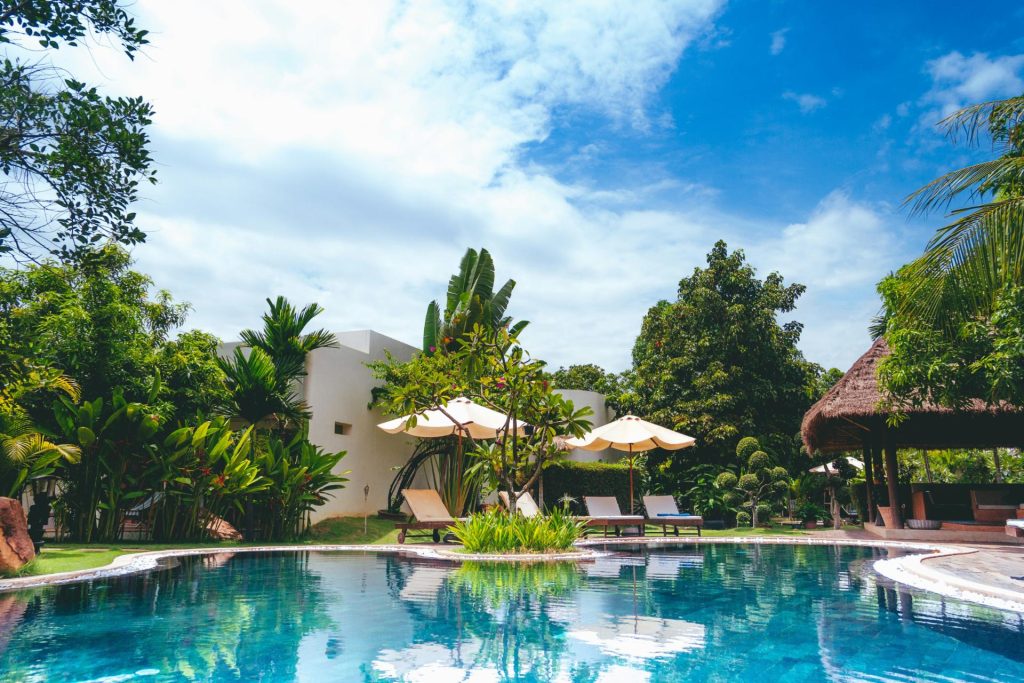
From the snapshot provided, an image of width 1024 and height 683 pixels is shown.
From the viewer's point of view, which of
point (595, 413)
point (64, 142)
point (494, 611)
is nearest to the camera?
point (64, 142)

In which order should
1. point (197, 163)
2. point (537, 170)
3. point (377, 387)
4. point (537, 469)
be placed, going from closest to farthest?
1. point (197, 163)
2. point (537, 469)
3. point (537, 170)
4. point (377, 387)

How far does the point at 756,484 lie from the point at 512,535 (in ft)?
32.8

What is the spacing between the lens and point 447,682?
364 cm

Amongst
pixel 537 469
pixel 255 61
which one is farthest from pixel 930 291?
pixel 255 61

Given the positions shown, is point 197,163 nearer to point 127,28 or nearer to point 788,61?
point 127,28

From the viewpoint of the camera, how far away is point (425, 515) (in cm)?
1326

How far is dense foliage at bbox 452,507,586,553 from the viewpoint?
10.3 meters

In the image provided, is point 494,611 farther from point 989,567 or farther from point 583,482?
point 583,482

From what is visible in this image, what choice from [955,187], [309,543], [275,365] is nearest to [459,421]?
[309,543]

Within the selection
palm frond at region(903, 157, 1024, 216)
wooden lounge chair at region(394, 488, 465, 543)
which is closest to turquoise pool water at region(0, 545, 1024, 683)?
wooden lounge chair at region(394, 488, 465, 543)

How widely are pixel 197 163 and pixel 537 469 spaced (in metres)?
6.39

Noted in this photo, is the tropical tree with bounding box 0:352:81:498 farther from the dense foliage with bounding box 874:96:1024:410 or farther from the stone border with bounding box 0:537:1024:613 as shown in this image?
the dense foliage with bounding box 874:96:1024:410

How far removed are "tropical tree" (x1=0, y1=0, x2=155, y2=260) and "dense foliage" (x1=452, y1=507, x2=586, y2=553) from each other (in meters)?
6.95

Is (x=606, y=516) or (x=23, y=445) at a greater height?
(x=23, y=445)
